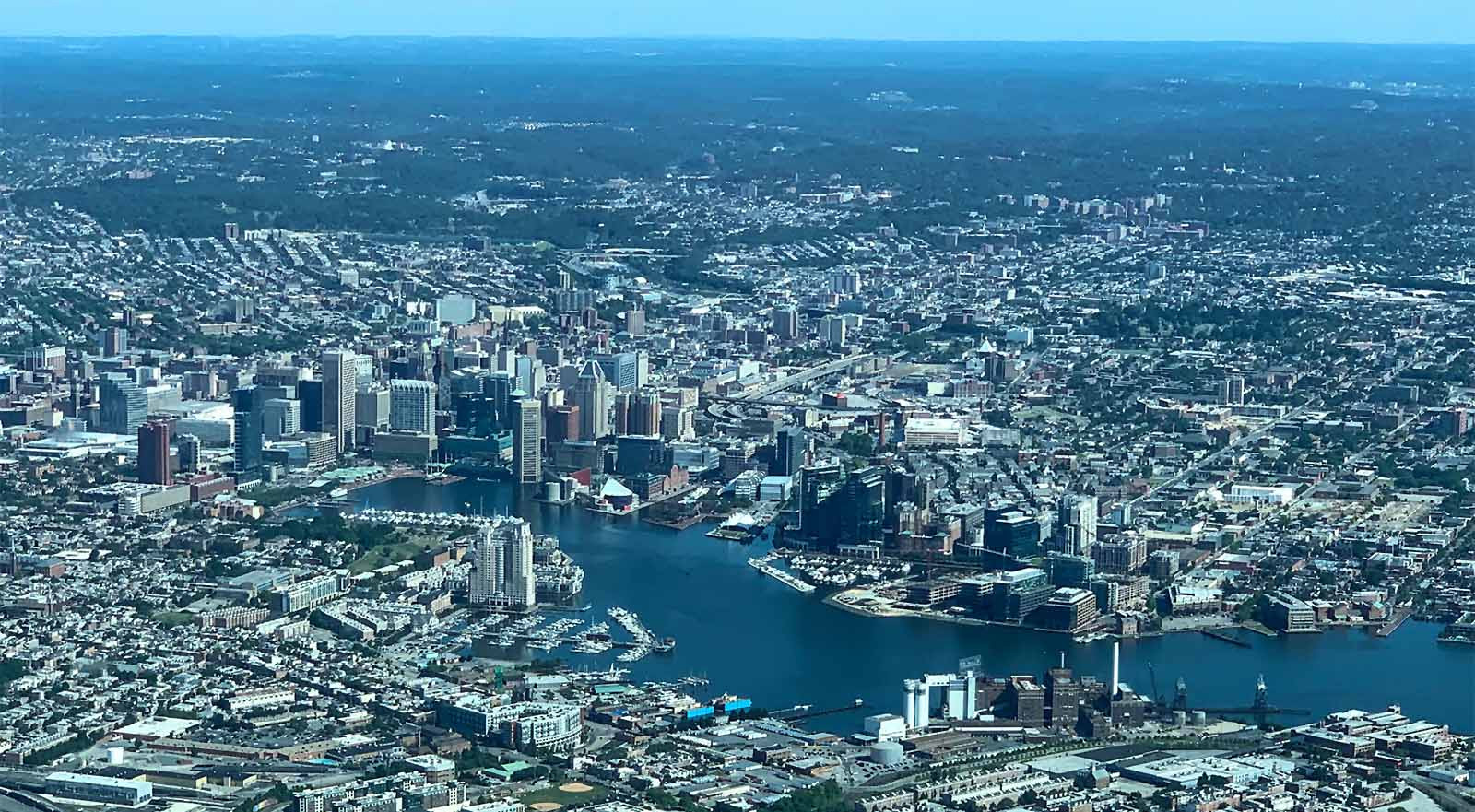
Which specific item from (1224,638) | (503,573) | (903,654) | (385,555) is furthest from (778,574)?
(1224,638)

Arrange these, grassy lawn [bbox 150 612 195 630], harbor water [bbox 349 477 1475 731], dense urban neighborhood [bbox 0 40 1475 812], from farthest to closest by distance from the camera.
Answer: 1. grassy lawn [bbox 150 612 195 630]
2. harbor water [bbox 349 477 1475 731]
3. dense urban neighborhood [bbox 0 40 1475 812]

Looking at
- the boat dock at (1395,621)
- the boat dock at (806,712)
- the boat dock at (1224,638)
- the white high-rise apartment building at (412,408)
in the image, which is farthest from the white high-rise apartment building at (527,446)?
the boat dock at (806,712)

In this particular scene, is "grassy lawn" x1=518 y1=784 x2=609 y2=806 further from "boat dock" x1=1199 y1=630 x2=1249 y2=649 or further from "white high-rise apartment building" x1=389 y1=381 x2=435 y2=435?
"white high-rise apartment building" x1=389 y1=381 x2=435 y2=435

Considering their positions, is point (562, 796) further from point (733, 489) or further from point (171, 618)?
point (733, 489)

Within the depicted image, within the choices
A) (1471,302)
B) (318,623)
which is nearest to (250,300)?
(1471,302)

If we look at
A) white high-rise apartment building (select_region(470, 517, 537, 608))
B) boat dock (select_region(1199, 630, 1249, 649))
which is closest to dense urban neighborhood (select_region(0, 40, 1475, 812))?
white high-rise apartment building (select_region(470, 517, 537, 608))

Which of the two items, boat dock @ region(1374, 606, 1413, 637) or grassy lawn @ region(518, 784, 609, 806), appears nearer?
grassy lawn @ region(518, 784, 609, 806)
